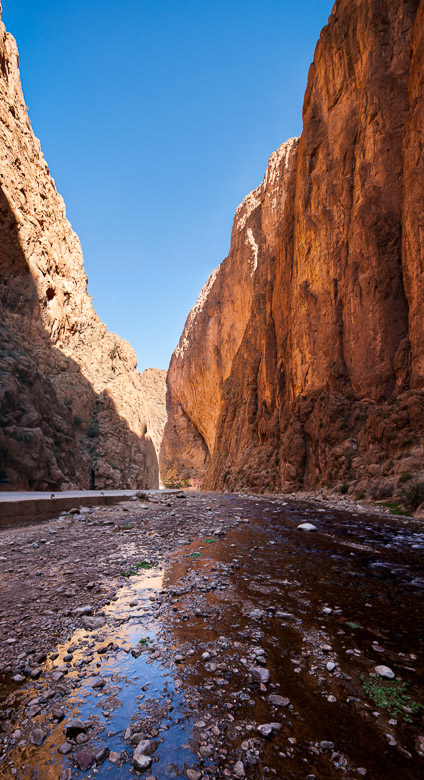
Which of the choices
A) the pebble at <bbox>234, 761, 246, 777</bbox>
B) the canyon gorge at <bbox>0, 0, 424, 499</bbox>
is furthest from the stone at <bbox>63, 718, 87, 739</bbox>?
the canyon gorge at <bbox>0, 0, 424, 499</bbox>

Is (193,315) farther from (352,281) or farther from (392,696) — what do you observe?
(392,696)

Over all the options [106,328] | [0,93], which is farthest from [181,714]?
[106,328]

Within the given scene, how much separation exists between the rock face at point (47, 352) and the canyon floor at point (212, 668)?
17.6 meters

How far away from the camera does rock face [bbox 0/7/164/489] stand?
71.3 feet

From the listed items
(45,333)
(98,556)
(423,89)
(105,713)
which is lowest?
(98,556)

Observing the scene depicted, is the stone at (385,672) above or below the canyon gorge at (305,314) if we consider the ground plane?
below

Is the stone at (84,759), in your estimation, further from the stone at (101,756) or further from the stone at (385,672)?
the stone at (385,672)

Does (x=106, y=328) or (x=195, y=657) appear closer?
(x=195, y=657)

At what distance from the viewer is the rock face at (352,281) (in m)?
17.7

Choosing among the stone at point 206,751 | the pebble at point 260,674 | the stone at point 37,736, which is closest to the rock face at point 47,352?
the stone at point 37,736

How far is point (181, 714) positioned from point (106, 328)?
49.9 meters

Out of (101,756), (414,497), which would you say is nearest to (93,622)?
(101,756)

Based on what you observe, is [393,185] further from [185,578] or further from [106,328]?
[106,328]

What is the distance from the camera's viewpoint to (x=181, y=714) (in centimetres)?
230
